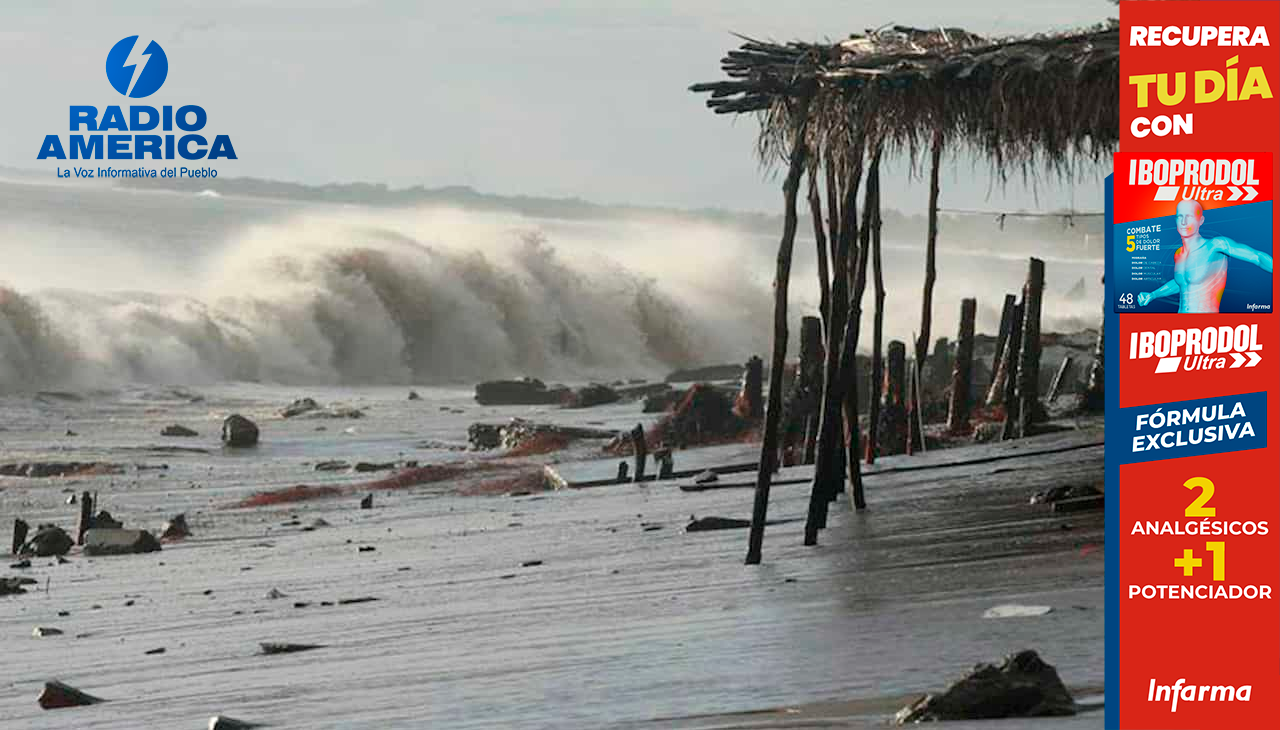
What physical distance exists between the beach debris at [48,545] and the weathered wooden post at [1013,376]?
8095 millimetres

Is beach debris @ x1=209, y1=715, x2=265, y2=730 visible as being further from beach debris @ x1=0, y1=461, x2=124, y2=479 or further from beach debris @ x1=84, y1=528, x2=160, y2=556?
beach debris @ x1=0, y1=461, x2=124, y2=479

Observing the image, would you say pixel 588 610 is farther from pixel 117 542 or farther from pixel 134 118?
pixel 134 118

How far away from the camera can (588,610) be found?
1173cm

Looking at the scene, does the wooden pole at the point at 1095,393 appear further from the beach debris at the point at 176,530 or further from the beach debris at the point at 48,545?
the beach debris at the point at 48,545

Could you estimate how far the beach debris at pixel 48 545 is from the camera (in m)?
18.4

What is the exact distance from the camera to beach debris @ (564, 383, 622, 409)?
38000mm

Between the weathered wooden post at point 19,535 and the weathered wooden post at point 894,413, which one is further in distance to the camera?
the weathered wooden post at point 894,413

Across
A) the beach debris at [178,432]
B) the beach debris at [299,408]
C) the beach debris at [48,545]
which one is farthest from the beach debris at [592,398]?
the beach debris at [48,545]

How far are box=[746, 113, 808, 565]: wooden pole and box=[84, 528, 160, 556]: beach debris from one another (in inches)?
251

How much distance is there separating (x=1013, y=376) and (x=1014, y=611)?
38.4 feet

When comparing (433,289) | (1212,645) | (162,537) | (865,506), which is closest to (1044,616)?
(1212,645)

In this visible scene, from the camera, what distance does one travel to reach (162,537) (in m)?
19.6

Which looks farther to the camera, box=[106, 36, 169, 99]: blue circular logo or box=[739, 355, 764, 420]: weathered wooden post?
box=[106, 36, 169, 99]: blue circular logo

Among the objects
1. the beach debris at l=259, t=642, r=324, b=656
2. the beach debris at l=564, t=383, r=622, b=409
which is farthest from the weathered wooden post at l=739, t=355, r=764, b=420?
the beach debris at l=259, t=642, r=324, b=656
